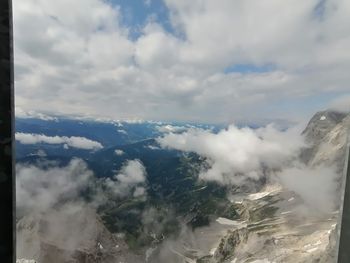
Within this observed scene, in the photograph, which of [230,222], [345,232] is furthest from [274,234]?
[345,232]

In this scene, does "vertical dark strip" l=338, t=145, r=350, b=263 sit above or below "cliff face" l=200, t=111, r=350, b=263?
above

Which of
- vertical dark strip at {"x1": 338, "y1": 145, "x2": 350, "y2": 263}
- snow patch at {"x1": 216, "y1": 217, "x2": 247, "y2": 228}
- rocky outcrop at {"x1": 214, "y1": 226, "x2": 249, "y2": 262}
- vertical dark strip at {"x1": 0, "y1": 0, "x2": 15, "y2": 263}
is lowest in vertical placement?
rocky outcrop at {"x1": 214, "y1": 226, "x2": 249, "y2": 262}

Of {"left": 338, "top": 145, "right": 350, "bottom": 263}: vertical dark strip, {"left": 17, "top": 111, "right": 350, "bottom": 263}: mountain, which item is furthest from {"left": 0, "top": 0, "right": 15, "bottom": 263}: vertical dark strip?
{"left": 17, "top": 111, "right": 350, "bottom": 263}: mountain

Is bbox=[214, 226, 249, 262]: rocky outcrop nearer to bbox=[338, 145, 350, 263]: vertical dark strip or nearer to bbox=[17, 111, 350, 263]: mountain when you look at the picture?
bbox=[17, 111, 350, 263]: mountain

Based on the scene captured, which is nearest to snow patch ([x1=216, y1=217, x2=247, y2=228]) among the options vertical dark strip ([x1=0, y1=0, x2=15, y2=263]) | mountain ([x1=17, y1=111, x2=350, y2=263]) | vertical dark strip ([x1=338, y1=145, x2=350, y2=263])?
mountain ([x1=17, y1=111, x2=350, y2=263])

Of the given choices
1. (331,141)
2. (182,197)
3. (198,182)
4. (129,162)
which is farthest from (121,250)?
(331,141)

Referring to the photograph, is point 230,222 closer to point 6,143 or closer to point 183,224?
point 183,224

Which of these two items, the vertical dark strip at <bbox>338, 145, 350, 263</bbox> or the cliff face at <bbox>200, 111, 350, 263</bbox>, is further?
the cliff face at <bbox>200, 111, 350, 263</bbox>

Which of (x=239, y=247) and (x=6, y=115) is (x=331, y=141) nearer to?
(x=239, y=247)
